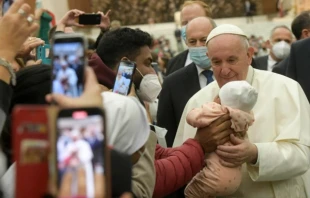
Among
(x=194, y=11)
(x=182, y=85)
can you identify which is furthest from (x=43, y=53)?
(x=194, y=11)

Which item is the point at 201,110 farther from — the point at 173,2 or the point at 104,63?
the point at 173,2

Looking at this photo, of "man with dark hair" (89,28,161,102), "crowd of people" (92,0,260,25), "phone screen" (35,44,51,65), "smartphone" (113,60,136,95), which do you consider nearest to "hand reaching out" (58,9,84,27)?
"phone screen" (35,44,51,65)

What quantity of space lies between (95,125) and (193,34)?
408 centimetres

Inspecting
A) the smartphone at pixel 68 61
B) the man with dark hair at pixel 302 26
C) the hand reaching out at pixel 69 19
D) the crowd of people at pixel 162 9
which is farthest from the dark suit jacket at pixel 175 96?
the crowd of people at pixel 162 9

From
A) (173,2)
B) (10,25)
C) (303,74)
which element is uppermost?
(10,25)

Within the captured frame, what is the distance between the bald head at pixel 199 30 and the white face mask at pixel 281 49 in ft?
10.9

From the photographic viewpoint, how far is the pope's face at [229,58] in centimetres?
365

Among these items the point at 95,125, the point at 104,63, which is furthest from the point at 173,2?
the point at 95,125

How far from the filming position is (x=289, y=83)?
3.66 meters

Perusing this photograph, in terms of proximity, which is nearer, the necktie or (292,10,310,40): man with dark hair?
the necktie

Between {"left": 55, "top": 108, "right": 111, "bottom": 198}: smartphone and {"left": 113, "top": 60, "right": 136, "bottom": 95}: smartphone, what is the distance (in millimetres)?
1483

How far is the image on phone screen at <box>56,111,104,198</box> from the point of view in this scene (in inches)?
53.9

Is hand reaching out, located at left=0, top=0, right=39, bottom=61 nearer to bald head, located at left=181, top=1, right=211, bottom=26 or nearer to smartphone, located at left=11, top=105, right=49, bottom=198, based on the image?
smartphone, located at left=11, top=105, right=49, bottom=198

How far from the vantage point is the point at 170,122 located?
16.1 feet
